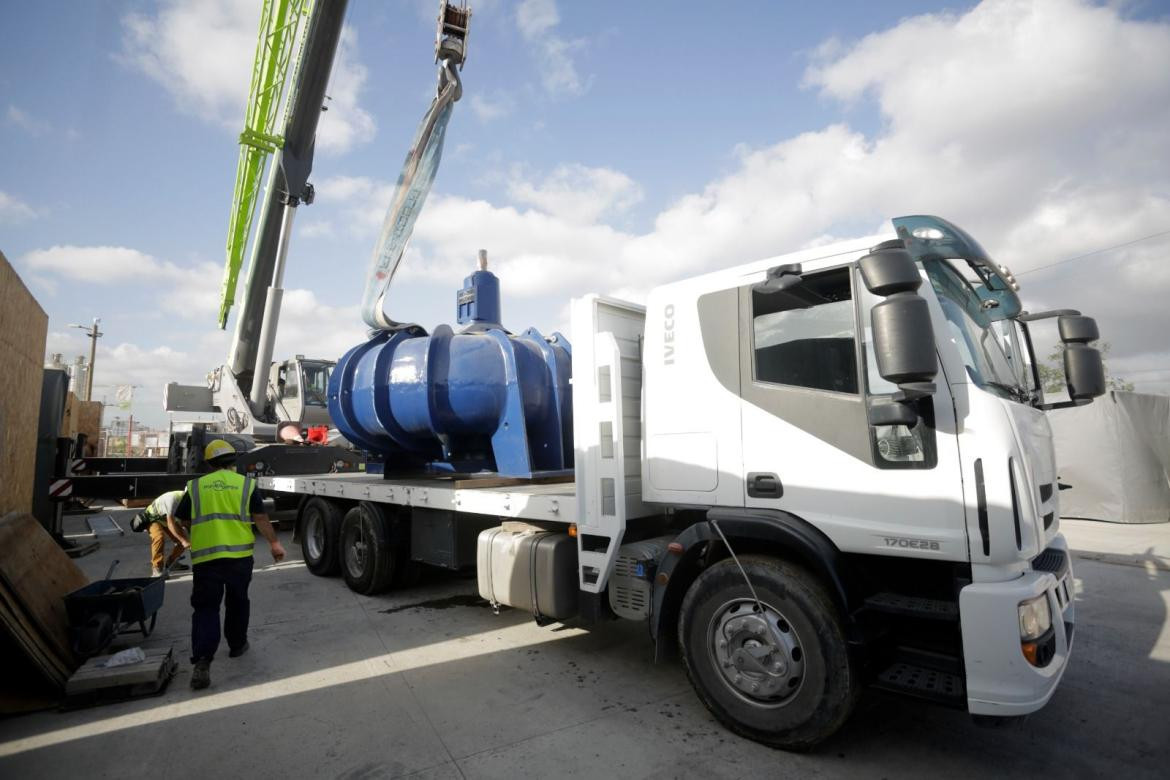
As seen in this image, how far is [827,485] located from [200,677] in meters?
4.24

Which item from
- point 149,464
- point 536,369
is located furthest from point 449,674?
point 149,464

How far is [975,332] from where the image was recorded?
3.08m

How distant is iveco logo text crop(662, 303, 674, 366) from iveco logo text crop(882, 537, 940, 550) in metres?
1.55

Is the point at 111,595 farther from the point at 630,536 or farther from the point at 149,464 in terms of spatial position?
the point at 149,464

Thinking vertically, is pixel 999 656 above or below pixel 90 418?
below

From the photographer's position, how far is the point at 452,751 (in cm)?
319

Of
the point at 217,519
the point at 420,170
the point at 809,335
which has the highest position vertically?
the point at 420,170

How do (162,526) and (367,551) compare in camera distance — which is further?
(162,526)

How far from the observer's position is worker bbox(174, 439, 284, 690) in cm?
441

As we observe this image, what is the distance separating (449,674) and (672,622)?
1.75m

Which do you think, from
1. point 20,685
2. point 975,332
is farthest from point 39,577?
point 975,332

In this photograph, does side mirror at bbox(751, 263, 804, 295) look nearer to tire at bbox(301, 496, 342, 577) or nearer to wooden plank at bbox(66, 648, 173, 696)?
wooden plank at bbox(66, 648, 173, 696)

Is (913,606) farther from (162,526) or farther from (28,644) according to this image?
(162,526)

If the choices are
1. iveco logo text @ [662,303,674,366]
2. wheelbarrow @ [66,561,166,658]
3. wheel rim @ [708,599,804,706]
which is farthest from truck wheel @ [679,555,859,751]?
wheelbarrow @ [66,561,166,658]
